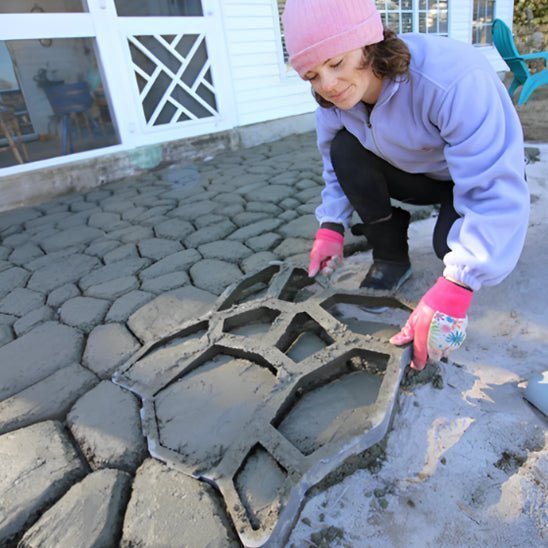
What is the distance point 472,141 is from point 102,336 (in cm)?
148

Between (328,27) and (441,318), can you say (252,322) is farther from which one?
(328,27)

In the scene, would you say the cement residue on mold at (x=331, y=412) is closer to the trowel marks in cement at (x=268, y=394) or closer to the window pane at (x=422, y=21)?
the trowel marks in cement at (x=268, y=394)

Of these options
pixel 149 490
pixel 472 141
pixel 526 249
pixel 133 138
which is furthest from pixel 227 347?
pixel 133 138

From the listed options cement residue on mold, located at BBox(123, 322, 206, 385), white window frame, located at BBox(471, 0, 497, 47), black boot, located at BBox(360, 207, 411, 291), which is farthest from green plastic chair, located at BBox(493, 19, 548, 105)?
cement residue on mold, located at BBox(123, 322, 206, 385)

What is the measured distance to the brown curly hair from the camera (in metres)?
1.20

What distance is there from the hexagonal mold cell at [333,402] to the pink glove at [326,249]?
478mm

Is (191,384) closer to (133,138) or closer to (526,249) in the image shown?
(526,249)

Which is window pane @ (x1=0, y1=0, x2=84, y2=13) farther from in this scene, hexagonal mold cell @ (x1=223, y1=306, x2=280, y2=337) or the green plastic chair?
the green plastic chair

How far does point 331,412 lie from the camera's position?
→ 4.20ft

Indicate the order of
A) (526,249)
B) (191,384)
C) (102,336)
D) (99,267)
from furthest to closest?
1. (99,267)
2. (526,249)
3. (102,336)
4. (191,384)

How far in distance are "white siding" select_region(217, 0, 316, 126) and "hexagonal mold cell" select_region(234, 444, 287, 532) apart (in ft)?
14.6

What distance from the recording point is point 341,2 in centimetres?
110

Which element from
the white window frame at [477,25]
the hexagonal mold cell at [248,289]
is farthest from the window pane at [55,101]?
the white window frame at [477,25]

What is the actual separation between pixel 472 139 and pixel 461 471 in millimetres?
830
